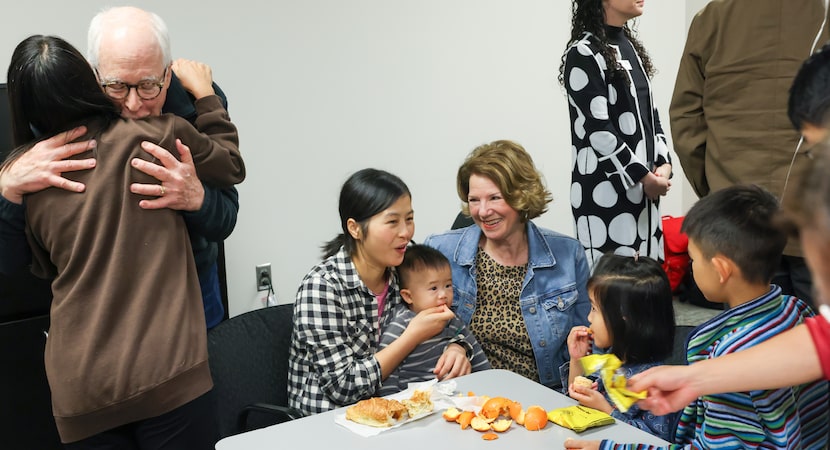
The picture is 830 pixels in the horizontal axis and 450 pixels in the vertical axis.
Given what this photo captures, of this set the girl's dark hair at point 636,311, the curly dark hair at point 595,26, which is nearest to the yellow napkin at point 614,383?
the girl's dark hair at point 636,311

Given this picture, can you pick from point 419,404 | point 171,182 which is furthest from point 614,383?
point 171,182

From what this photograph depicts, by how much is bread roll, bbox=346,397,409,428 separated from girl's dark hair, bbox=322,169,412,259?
2.11 ft

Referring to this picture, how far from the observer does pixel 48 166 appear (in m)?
1.59

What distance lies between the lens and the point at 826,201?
652 mm

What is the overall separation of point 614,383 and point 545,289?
971mm

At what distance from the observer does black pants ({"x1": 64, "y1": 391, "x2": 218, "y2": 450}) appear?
1657 mm

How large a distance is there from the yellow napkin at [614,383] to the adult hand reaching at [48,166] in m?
1.08

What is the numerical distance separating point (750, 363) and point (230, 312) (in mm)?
2712

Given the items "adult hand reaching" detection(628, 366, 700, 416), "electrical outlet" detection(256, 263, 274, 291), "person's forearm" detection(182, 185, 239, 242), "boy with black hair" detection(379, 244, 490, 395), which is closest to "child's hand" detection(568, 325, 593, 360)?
"boy with black hair" detection(379, 244, 490, 395)

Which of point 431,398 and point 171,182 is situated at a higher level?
point 171,182

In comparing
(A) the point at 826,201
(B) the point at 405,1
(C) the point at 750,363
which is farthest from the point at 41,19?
(A) the point at 826,201

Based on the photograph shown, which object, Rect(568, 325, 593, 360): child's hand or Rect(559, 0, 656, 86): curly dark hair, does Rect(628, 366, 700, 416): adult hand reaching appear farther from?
Rect(559, 0, 656, 86): curly dark hair

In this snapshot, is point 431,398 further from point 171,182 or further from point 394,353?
point 171,182

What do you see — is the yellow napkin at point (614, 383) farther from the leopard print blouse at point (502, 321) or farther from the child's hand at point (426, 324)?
the leopard print blouse at point (502, 321)
